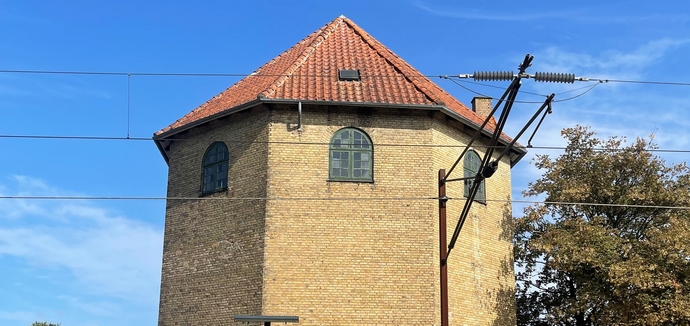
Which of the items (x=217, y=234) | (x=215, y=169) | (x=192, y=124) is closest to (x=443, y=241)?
(x=217, y=234)

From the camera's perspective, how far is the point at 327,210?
59.6 feet

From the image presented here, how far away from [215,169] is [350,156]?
353cm

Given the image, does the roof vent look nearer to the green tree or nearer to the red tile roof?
the red tile roof

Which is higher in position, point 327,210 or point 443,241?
point 327,210

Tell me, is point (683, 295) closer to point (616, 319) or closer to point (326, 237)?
point (616, 319)

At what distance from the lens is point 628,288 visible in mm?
19906

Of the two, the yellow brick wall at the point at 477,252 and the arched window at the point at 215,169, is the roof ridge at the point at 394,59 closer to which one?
the yellow brick wall at the point at 477,252

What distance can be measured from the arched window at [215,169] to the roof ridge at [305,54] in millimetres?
1952

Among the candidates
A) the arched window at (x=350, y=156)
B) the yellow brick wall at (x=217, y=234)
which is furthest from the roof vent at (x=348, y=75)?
the yellow brick wall at (x=217, y=234)

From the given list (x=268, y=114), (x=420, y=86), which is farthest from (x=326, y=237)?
(x=420, y=86)

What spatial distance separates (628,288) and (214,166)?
432 inches

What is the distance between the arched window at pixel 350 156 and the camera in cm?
1853

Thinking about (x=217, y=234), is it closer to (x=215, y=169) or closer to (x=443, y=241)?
(x=215, y=169)

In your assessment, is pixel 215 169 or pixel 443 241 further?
pixel 215 169
